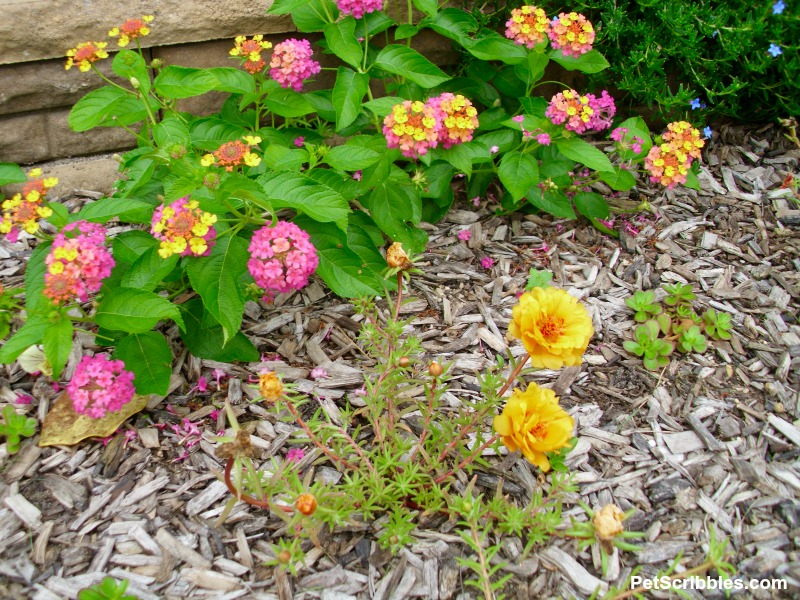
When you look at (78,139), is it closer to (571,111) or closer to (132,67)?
(132,67)

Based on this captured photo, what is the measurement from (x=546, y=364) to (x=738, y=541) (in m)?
0.81

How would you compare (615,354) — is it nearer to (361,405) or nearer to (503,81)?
(361,405)

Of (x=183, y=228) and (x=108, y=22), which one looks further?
(x=108, y=22)

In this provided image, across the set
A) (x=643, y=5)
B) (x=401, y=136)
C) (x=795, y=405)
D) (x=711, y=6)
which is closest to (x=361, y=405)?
(x=401, y=136)

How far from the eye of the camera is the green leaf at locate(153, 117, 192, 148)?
83.7 inches

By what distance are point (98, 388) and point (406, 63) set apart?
1.57m

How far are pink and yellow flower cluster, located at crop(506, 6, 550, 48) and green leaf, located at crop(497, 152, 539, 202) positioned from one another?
418 mm

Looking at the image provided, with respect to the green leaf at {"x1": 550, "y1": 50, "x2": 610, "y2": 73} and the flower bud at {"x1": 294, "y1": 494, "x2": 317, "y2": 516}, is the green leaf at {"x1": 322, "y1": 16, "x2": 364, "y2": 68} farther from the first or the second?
the flower bud at {"x1": 294, "y1": 494, "x2": 317, "y2": 516}

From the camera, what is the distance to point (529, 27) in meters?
2.45

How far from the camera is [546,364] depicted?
5.03 feet

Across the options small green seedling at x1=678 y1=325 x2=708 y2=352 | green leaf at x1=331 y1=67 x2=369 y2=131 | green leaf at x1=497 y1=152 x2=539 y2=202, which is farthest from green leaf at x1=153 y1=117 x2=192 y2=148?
small green seedling at x1=678 y1=325 x2=708 y2=352

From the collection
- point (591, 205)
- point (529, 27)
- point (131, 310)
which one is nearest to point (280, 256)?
point (131, 310)

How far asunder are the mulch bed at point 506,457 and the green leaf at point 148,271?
39 cm

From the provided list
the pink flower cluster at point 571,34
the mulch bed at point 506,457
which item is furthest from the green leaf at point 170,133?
the pink flower cluster at point 571,34
